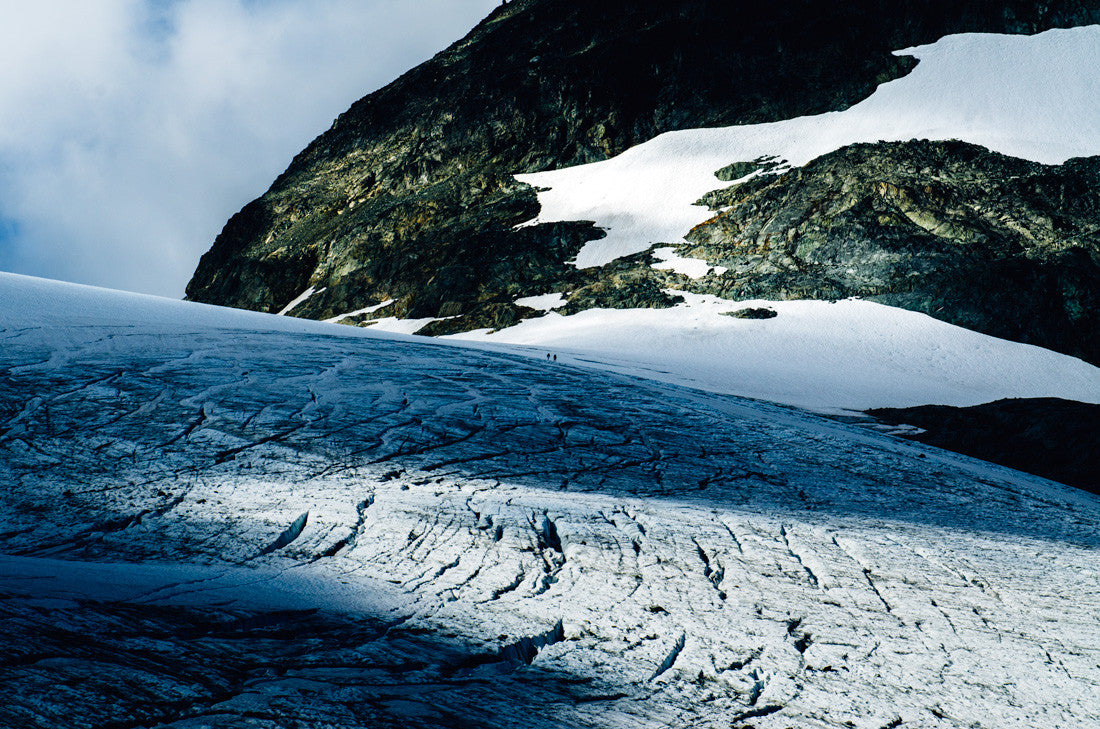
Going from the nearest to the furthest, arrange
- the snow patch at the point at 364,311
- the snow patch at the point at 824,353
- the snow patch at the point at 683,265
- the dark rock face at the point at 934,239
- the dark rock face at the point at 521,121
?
the snow patch at the point at 824,353
the dark rock face at the point at 934,239
the snow patch at the point at 683,265
the snow patch at the point at 364,311
the dark rock face at the point at 521,121

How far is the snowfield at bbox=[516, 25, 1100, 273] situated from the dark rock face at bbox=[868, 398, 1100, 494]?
18384mm

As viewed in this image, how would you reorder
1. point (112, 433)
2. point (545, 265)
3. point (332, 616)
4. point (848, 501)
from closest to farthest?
point (332, 616) < point (112, 433) < point (848, 501) < point (545, 265)

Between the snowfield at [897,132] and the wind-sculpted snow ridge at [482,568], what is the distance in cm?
2847

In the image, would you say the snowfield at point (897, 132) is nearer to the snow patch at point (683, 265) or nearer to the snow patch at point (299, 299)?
the snow patch at point (683, 265)

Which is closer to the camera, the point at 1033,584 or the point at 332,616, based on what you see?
the point at 332,616

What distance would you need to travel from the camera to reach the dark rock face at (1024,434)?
537 inches

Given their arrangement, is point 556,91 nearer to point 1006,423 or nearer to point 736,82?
point 736,82

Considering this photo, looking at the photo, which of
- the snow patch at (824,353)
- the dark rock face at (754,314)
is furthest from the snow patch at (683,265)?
the dark rock face at (754,314)

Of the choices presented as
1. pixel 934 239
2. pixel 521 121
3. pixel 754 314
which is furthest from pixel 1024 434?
pixel 521 121

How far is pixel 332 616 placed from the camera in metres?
3.35

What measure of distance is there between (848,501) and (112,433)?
625 centimetres

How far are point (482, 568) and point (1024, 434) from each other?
1608 centimetres

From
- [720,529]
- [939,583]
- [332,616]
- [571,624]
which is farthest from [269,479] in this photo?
[939,583]

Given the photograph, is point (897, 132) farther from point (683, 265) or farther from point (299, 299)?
point (299, 299)
